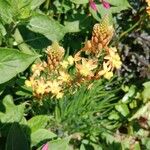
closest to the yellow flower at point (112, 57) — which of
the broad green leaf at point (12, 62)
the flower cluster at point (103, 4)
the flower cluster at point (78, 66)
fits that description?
the flower cluster at point (78, 66)

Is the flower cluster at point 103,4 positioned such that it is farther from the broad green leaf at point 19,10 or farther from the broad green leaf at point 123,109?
the broad green leaf at point 123,109

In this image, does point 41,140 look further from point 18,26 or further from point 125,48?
point 125,48

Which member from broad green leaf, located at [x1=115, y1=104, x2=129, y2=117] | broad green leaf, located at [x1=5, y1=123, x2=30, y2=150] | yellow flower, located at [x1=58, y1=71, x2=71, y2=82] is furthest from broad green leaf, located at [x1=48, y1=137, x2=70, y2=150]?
broad green leaf, located at [x1=115, y1=104, x2=129, y2=117]

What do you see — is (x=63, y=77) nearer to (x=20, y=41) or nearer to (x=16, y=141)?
(x=20, y=41)

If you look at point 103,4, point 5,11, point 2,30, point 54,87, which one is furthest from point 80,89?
point 5,11

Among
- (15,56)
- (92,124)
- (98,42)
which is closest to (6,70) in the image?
(15,56)

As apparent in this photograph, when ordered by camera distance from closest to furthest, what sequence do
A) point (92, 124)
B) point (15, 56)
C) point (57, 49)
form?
point (15, 56)
point (57, 49)
point (92, 124)
